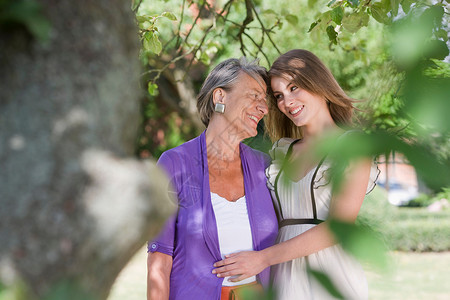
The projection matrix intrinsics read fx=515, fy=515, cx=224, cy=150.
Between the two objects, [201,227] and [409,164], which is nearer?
[409,164]

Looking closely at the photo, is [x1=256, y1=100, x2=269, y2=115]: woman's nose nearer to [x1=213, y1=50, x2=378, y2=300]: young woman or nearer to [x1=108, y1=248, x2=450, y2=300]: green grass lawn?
[x1=213, y1=50, x2=378, y2=300]: young woman

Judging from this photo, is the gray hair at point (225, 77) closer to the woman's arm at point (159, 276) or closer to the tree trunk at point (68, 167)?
the woman's arm at point (159, 276)

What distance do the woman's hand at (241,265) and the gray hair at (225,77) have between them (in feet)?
2.95

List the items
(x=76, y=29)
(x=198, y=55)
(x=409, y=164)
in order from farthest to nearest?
(x=198, y=55), (x=76, y=29), (x=409, y=164)

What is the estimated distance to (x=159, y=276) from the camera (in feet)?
8.02

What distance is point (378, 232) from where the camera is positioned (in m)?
0.58

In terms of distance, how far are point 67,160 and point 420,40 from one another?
40cm

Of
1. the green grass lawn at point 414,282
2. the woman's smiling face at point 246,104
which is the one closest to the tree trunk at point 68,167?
the woman's smiling face at point 246,104

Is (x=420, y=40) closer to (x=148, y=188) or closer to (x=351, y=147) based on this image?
(x=351, y=147)

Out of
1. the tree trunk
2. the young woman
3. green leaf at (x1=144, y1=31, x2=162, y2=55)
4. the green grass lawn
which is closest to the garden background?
the tree trunk

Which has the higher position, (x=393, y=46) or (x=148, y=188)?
(x=393, y=46)

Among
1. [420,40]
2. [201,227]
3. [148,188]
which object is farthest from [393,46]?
[201,227]

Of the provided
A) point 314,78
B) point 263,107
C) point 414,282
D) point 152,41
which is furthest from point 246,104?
point 414,282

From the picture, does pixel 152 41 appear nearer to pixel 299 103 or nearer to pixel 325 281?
pixel 299 103
